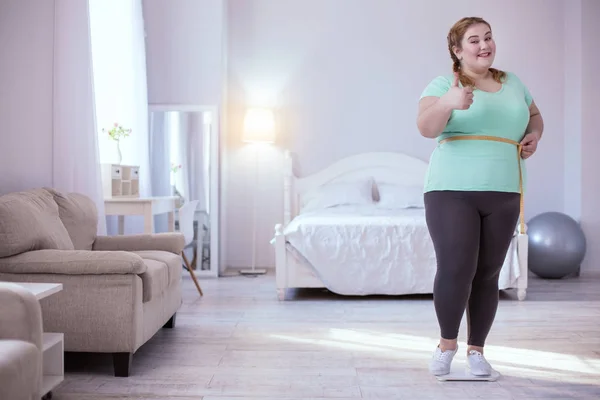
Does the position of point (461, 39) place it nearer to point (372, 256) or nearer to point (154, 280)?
point (154, 280)

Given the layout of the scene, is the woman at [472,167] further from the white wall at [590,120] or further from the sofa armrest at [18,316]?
Answer: the white wall at [590,120]

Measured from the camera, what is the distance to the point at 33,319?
1.65m

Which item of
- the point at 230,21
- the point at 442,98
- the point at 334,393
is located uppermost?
the point at 230,21

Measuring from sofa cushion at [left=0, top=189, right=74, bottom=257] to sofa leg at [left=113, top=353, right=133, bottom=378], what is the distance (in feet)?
1.74

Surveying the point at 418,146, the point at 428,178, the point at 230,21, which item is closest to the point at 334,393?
the point at 428,178

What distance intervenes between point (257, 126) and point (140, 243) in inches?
87.4

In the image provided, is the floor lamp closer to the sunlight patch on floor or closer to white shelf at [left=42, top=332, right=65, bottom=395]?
the sunlight patch on floor

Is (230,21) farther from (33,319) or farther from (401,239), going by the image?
(33,319)

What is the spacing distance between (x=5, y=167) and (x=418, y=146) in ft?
11.7

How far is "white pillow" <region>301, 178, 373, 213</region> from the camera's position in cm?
504

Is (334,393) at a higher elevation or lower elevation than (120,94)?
lower

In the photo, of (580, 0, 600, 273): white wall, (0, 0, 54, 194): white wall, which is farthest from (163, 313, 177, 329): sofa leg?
(580, 0, 600, 273): white wall

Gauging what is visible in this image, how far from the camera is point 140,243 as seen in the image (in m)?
3.27

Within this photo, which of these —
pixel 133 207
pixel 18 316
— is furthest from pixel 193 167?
pixel 18 316
